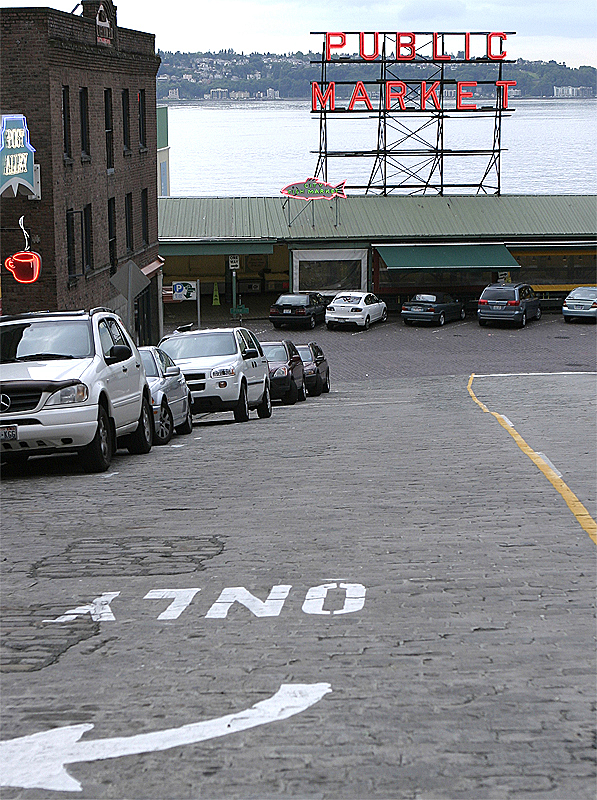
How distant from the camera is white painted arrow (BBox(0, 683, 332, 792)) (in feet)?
14.7

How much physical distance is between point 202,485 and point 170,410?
5.15 meters

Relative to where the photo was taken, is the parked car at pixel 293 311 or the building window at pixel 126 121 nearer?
the building window at pixel 126 121

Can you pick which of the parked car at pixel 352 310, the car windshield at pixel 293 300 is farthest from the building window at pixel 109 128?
the parked car at pixel 352 310

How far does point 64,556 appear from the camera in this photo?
797cm

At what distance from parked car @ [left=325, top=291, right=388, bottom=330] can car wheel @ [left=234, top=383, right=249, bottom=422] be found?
82.8 ft

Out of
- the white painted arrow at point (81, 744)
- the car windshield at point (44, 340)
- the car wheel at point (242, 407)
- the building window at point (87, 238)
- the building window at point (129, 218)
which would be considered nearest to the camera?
the white painted arrow at point (81, 744)

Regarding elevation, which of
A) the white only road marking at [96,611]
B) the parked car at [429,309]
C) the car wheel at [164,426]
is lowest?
the parked car at [429,309]

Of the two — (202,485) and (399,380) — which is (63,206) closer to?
(399,380)

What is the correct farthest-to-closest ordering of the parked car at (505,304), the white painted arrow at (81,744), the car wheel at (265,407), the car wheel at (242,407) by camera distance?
the parked car at (505,304) → the car wheel at (265,407) → the car wheel at (242,407) → the white painted arrow at (81,744)

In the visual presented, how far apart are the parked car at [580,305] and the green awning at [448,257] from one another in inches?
109

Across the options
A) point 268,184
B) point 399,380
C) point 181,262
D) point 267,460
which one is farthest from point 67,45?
point 268,184

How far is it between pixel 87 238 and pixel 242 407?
11.6m

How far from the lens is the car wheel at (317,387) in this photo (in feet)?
88.0

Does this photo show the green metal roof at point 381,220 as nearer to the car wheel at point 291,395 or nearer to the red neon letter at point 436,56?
Answer: the red neon letter at point 436,56
